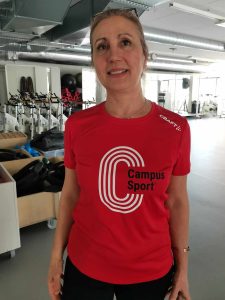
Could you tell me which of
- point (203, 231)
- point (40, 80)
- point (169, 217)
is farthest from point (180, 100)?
point (169, 217)

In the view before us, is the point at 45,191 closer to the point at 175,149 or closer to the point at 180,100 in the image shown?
the point at 175,149

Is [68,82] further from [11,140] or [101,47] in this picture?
[101,47]

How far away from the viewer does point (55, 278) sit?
0.91 meters

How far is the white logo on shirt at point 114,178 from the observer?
77cm

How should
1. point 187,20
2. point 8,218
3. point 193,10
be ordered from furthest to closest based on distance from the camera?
point 187,20 < point 193,10 < point 8,218

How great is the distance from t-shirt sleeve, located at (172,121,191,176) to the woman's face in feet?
0.80

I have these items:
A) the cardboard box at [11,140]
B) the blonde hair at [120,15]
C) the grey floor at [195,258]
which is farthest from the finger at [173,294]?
the cardboard box at [11,140]

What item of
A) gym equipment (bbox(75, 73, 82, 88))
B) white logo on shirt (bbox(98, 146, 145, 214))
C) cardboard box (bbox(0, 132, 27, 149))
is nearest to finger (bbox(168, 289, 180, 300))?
white logo on shirt (bbox(98, 146, 145, 214))

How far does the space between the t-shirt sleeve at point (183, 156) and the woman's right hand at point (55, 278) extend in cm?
56

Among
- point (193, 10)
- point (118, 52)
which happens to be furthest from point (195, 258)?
point (193, 10)

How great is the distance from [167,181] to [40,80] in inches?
346

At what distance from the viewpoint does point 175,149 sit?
0.79m

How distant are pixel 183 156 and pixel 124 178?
216mm

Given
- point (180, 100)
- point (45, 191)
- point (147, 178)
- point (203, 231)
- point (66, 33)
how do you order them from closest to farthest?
point (147, 178) → point (45, 191) → point (203, 231) → point (66, 33) → point (180, 100)
